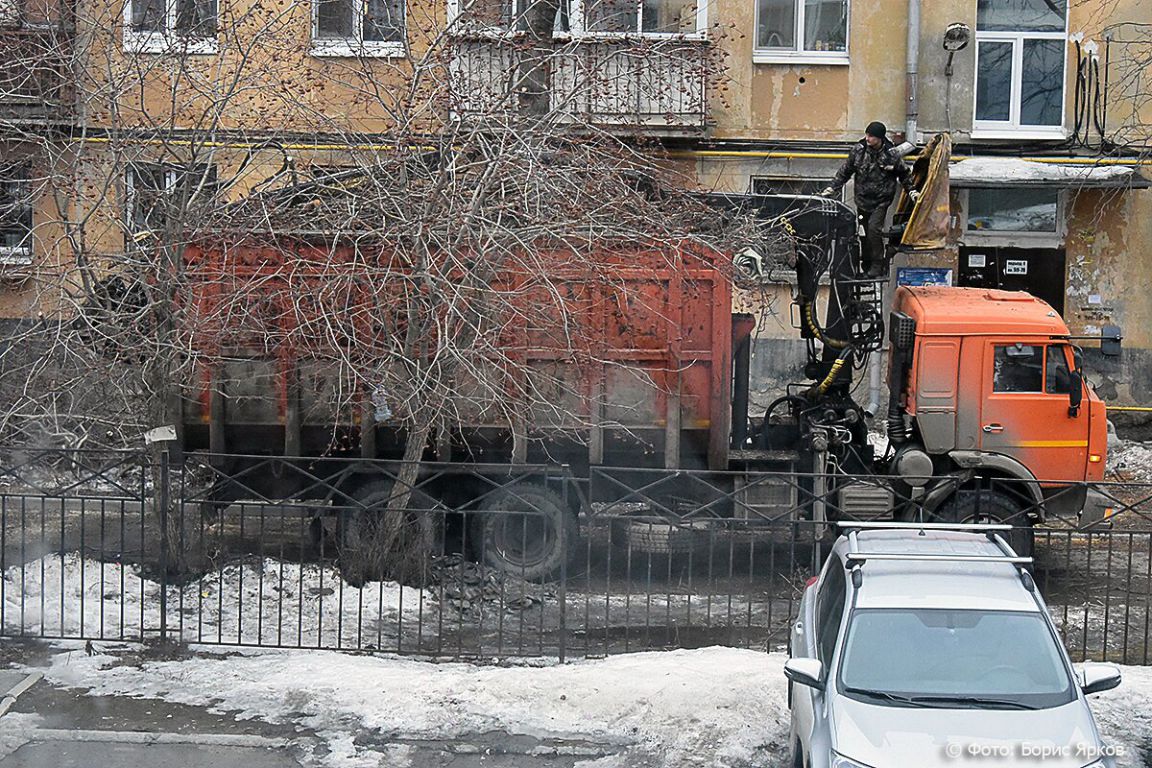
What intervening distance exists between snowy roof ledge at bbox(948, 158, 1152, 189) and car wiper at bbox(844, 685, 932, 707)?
42.5 ft

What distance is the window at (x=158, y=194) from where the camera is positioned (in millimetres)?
10227

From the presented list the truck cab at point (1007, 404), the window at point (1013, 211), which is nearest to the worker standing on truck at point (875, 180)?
the truck cab at point (1007, 404)

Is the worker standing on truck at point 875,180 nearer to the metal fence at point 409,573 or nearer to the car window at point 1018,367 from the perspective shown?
the car window at point 1018,367

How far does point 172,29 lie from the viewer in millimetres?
10547

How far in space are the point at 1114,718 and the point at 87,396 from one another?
8246mm

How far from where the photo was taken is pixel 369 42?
12.2 meters

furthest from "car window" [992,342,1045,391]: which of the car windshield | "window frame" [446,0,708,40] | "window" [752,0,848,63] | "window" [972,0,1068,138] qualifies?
"window" [752,0,848,63]

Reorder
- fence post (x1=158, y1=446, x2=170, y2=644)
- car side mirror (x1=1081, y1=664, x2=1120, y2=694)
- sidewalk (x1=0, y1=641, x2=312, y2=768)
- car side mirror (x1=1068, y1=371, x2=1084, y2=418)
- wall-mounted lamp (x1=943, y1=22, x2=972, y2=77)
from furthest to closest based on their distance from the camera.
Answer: wall-mounted lamp (x1=943, y1=22, x2=972, y2=77), car side mirror (x1=1068, y1=371, x2=1084, y2=418), fence post (x1=158, y1=446, x2=170, y2=644), sidewalk (x1=0, y1=641, x2=312, y2=768), car side mirror (x1=1081, y1=664, x2=1120, y2=694)

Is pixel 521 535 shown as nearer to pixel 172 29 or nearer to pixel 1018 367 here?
pixel 1018 367

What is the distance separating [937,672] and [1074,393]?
623 centimetres

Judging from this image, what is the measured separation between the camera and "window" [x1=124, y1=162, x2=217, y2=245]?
33.6ft

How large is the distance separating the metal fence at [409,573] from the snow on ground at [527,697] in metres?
0.33

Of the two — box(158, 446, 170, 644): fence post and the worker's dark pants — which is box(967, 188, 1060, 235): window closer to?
the worker's dark pants

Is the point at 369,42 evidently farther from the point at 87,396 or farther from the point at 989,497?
the point at 989,497
